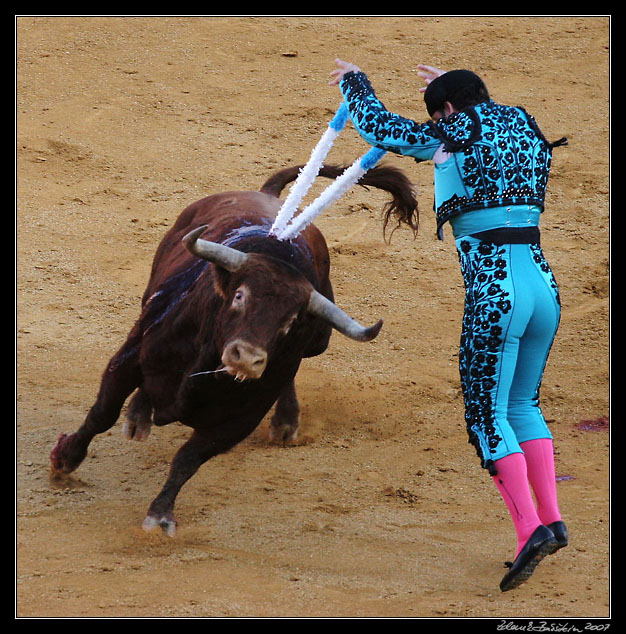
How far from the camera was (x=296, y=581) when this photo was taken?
413 centimetres

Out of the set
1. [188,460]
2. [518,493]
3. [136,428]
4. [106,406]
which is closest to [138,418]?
[136,428]

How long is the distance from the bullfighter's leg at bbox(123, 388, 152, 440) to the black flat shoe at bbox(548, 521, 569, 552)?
6.77ft

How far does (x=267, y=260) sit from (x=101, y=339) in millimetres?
2900

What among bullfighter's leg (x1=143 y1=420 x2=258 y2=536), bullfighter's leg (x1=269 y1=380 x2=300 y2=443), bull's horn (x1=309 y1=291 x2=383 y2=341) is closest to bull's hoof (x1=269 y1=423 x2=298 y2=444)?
bullfighter's leg (x1=269 y1=380 x2=300 y2=443)

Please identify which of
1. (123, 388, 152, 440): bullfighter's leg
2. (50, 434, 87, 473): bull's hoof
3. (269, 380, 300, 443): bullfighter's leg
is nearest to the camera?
(50, 434, 87, 473): bull's hoof

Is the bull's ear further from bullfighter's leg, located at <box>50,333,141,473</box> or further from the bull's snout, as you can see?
bullfighter's leg, located at <box>50,333,141,473</box>

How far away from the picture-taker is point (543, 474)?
408 centimetres

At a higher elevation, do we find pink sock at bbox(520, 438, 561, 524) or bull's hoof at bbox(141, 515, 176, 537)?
pink sock at bbox(520, 438, 561, 524)

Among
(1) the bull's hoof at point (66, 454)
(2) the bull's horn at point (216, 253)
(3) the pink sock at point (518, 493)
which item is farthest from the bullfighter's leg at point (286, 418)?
(3) the pink sock at point (518, 493)

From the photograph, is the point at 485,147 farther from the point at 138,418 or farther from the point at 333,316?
the point at 138,418

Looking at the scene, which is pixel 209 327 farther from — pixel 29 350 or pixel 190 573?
pixel 29 350

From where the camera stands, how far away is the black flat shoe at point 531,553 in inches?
149

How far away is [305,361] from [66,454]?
7.26ft

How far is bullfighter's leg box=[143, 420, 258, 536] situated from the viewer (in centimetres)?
450
